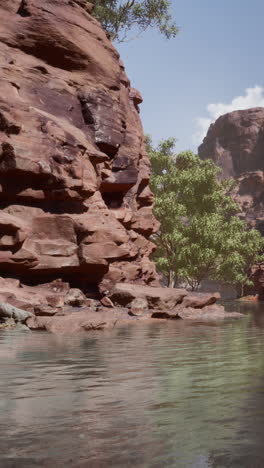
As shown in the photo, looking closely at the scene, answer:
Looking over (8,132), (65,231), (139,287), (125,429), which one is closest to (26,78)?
(8,132)

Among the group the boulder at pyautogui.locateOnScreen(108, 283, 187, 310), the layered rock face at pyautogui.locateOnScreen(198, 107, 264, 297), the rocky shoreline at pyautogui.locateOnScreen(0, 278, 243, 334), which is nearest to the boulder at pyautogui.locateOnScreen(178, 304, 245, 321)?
the rocky shoreline at pyautogui.locateOnScreen(0, 278, 243, 334)

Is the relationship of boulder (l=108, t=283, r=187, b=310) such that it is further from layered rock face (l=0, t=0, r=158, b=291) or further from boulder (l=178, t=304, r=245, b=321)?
layered rock face (l=0, t=0, r=158, b=291)

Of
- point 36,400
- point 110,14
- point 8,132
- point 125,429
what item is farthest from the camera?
point 110,14

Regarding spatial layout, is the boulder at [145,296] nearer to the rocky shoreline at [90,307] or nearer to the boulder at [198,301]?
the rocky shoreline at [90,307]

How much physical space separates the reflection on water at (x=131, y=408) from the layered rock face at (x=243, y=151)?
274ft

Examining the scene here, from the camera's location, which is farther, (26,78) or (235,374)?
(26,78)

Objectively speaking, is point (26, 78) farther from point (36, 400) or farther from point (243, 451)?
point (243, 451)

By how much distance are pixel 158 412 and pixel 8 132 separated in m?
16.9

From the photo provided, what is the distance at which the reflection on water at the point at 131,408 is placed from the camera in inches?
131

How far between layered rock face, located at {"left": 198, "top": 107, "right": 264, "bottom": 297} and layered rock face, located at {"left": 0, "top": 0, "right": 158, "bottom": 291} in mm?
66537

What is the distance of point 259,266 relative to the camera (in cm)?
6322

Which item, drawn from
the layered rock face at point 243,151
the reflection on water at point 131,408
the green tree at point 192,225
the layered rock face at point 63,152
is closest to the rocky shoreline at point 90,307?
the layered rock face at point 63,152

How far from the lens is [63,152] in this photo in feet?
69.1

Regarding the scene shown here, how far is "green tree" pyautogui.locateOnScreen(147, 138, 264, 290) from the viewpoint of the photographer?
134ft
